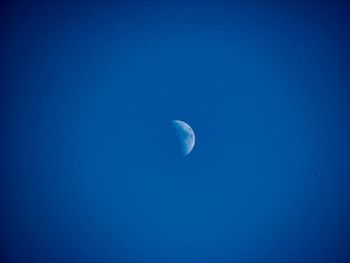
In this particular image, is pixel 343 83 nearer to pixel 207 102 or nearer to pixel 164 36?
pixel 207 102

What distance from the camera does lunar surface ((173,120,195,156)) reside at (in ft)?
7.99

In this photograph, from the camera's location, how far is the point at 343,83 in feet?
7.71

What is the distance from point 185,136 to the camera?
8.02 feet

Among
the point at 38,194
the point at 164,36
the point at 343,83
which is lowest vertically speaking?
the point at 38,194

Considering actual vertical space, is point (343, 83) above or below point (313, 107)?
above

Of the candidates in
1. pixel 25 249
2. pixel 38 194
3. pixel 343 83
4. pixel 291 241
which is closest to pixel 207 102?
pixel 343 83

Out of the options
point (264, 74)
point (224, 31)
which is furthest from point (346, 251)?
point (224, 31)

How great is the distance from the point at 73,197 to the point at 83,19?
205 centimetres

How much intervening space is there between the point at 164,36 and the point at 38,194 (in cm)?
233

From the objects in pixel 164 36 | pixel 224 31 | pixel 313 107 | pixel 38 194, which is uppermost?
pixel 224 31

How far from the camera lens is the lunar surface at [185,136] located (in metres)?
2.44

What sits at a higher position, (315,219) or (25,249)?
(315,219)

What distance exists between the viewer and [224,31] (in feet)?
7.94

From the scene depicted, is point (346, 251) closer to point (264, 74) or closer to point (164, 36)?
point (264, 74)
